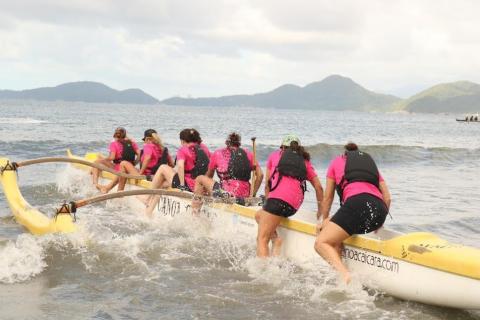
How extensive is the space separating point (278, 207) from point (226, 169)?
6.63 ft

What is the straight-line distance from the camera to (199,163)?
10.1 meters

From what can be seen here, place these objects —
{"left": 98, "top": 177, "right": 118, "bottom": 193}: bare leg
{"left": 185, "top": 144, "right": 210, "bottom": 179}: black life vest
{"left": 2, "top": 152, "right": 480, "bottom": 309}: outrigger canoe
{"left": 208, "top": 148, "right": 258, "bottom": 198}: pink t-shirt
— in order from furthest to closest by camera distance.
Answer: {"left": 98, "top": 177, "right": 118, "bottom": 193}: bare leg → {"left": 185, "top": 144, "right": 210, "bottom": 179}: black life vest → {"left": 208, "top": 148, "right": 258, "bottom": 198}: pink t-shirt → {"left": 2, "top": 152, "right": 480, "bottom": 309}: outrigger canoe

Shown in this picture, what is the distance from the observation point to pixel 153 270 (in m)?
7.43

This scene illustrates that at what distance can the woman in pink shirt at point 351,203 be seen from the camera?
636 centimetres

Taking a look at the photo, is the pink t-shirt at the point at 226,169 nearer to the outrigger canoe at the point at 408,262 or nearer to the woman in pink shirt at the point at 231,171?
the woman in pink shirt at the point at 231,171

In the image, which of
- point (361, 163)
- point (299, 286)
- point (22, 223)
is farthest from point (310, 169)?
point (22, 223)

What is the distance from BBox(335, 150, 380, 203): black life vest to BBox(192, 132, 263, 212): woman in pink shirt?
2.72 metres

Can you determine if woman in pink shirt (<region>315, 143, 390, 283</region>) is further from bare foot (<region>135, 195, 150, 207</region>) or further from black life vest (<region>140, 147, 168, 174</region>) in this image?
black life vest (<region>140, 147, 168, 174</region>)

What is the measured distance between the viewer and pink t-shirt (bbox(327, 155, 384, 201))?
6.45 m

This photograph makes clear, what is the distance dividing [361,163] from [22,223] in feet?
20.0

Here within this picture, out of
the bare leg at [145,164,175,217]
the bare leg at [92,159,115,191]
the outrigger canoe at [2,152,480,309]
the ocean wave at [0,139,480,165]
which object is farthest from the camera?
the ocean wave at [0,139,480,165]

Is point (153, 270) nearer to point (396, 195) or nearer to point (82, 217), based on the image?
point (82, 217)

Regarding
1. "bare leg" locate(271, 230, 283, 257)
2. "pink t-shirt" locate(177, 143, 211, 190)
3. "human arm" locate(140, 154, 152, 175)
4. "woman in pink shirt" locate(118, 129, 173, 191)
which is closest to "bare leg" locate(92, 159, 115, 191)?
"woman in pink shirt" locate(118, 129, 173, 191)

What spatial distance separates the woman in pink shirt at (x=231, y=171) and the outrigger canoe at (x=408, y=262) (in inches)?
67.5
